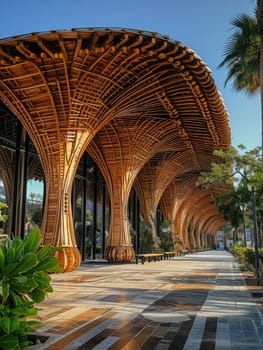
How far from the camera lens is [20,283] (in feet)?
11.9

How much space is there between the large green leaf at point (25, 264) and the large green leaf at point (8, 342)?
55 cm

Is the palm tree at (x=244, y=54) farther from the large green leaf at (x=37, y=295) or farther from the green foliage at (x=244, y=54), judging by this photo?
the large green leaf at (x=37, y=295)

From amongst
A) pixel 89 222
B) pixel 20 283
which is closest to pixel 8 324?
pixel 20 283

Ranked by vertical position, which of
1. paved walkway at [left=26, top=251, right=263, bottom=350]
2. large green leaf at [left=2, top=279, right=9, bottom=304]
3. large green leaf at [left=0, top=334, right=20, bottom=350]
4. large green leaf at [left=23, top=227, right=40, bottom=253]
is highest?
large green leaf at [left=23, top=227, right=40, bottom=253]

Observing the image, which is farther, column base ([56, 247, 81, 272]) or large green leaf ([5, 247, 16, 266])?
column base ([56, 247, 81, 272])

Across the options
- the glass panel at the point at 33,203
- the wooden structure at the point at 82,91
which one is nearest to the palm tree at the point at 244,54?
the wooden structure at the point at 82,91

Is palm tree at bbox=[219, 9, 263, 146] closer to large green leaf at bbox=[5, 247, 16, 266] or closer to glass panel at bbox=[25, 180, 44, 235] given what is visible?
large green leaf at bbox=[5, 247, 16, 266]

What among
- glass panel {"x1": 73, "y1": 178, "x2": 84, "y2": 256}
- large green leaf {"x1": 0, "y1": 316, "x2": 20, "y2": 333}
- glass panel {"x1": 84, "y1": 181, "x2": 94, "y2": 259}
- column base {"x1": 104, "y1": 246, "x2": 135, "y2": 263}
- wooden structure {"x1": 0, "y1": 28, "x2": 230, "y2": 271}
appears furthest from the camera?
glass panel {"x1": 84, "y1": 181, "x2": 94, "y2": 259}

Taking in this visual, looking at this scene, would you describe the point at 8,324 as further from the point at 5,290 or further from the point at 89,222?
the point at 89,222

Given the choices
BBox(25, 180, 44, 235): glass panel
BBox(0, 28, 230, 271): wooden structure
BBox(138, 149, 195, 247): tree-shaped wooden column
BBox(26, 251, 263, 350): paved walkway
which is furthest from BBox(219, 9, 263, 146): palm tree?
BBox(138, 149, 195, 247): tree-shaped wooden column

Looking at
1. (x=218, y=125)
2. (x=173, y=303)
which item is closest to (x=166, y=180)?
(x=218, y=125)

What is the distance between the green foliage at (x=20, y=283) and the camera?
3.31m

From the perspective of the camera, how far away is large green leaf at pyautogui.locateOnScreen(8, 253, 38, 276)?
351 cm

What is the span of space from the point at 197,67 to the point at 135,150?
6980mm
